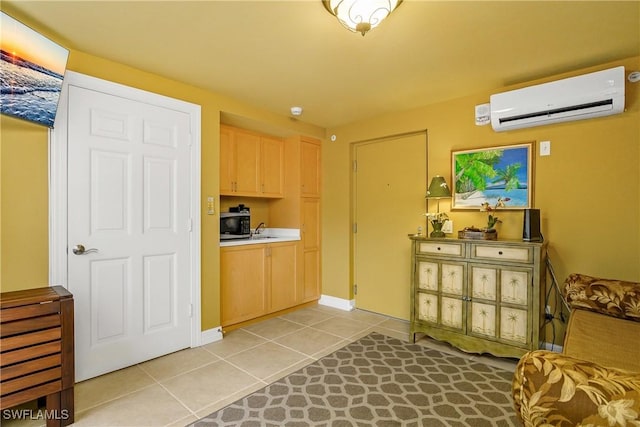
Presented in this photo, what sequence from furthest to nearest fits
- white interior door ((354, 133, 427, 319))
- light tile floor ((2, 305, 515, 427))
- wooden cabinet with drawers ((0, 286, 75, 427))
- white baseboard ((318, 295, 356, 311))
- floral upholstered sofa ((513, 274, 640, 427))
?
white baseboard ((318, 295, 356, 311))
white interior door ((354, 133, 427, 319))
light tile floor ((2, 305, 515, 427))
wooden cabinet with drawers ((0, 286, 75, 427))
floral upholstered sofa ((513, 274, 640, 427))

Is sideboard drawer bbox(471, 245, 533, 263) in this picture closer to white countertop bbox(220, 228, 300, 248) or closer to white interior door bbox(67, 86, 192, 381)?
white countertop bbox(220, 228, 300, 248)

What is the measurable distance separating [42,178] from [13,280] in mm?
678

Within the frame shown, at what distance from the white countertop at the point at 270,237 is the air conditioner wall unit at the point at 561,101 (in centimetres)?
252

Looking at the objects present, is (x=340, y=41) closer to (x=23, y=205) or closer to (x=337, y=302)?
(x=23, y=205)

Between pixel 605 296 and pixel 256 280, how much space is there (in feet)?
9.86

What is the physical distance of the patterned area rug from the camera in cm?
184

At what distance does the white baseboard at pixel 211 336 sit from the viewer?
292 cm

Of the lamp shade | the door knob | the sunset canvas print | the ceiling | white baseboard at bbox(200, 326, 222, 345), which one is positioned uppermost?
the ceiling

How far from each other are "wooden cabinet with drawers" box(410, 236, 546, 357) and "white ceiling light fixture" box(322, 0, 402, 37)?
1874 mm

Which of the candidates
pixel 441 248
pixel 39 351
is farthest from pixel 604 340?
pixel 39 351

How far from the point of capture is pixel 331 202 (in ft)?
13.8

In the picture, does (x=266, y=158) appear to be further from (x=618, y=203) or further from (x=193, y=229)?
(x=618, y=203)

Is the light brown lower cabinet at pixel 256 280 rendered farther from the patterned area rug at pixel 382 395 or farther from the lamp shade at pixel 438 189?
the lamp shade at pixel 438 189

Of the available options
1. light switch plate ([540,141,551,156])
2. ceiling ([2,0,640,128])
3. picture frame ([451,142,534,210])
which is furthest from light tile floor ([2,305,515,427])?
ceiling ([2,0,640,128])
